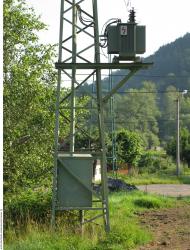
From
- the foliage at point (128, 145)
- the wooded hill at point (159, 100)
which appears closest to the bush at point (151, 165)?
the foliage at point (128, 145)

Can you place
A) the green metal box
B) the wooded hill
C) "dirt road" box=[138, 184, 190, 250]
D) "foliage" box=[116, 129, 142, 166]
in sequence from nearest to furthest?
1. "dirt road" box=[138, 184, 190, 250]
2. the green metal box
3. "foliage" box=[116, 129, 142, 166]
4. the wooded hill

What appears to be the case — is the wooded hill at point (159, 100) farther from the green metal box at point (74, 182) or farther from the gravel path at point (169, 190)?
the green metal box at point (74, 182)

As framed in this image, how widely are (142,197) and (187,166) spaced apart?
93.0 ft

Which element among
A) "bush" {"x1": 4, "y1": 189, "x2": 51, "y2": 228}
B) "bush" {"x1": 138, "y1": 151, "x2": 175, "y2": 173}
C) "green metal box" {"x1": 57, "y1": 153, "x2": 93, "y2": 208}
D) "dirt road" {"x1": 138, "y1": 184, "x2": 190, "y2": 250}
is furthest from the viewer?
"bush" {"x1": 138, "y1": 151, "x2": 175, "y2": 173}

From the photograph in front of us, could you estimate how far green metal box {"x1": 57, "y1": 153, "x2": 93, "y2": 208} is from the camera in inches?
397

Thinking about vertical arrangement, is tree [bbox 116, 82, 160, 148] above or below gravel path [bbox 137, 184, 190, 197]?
above

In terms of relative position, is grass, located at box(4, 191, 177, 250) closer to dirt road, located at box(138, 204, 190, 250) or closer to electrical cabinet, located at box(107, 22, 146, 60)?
dirt road, located at box(138, 204, 190, 250)

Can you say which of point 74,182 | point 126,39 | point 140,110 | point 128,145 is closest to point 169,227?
point 74,182

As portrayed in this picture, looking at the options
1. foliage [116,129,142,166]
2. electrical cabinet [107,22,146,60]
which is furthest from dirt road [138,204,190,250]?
foliage [116,129,142,166]

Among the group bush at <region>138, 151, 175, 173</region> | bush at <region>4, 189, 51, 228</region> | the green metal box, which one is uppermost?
the green metal box

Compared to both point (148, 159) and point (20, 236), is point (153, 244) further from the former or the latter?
point (148, 159)

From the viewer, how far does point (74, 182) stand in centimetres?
1013

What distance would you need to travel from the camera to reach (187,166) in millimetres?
45312

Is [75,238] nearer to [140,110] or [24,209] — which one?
[24,209]
